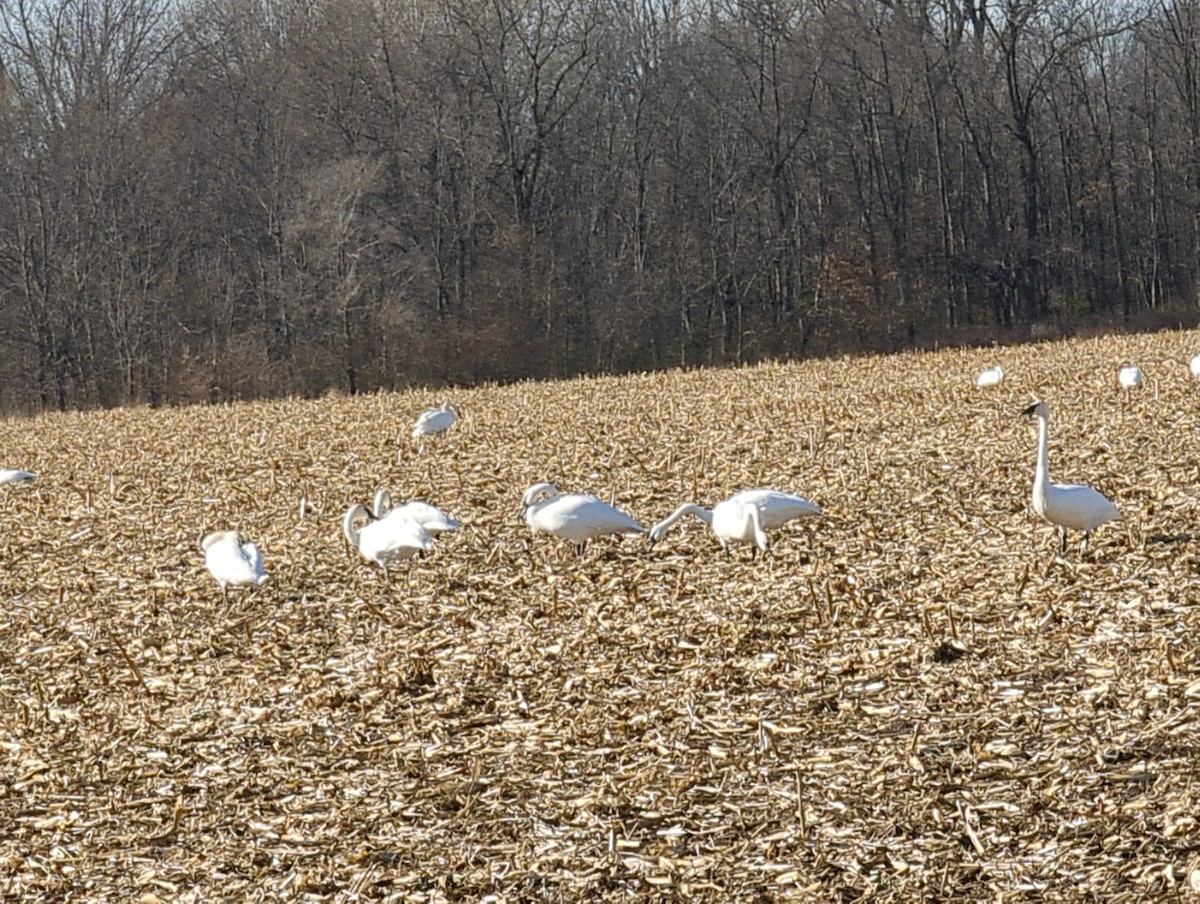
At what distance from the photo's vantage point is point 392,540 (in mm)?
9156

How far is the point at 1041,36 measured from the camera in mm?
43719

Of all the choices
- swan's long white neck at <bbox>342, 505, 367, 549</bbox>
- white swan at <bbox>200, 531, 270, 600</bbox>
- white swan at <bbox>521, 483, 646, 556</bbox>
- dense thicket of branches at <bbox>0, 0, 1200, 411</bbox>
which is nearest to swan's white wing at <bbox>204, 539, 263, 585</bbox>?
white swan at <bbox>200, 531, 270, 600</bbox>

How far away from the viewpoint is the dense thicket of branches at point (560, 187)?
37.1 meters

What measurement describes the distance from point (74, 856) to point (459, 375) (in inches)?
1133

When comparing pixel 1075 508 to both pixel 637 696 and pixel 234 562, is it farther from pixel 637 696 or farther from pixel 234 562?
pixel 234 562

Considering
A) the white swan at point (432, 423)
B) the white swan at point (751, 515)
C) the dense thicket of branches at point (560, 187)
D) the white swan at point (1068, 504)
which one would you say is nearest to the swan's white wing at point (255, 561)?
the white swan at point (751, 515)

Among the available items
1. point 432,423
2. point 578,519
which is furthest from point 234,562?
point 432,423

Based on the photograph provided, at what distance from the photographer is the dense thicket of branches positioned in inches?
1459

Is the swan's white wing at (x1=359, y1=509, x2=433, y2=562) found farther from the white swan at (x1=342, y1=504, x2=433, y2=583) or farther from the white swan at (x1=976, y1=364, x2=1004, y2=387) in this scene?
the white swan at (x1=976, y1=364, x2=1004, y2=387)

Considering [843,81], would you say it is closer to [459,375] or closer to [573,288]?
[573,288]

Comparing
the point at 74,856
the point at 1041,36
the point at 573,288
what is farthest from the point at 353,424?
the point at 1041,36

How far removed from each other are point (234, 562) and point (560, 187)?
34969 millimetres

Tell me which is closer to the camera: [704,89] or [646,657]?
[646,657]

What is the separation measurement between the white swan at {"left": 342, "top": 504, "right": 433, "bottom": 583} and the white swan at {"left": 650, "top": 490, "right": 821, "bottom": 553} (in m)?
1.42
